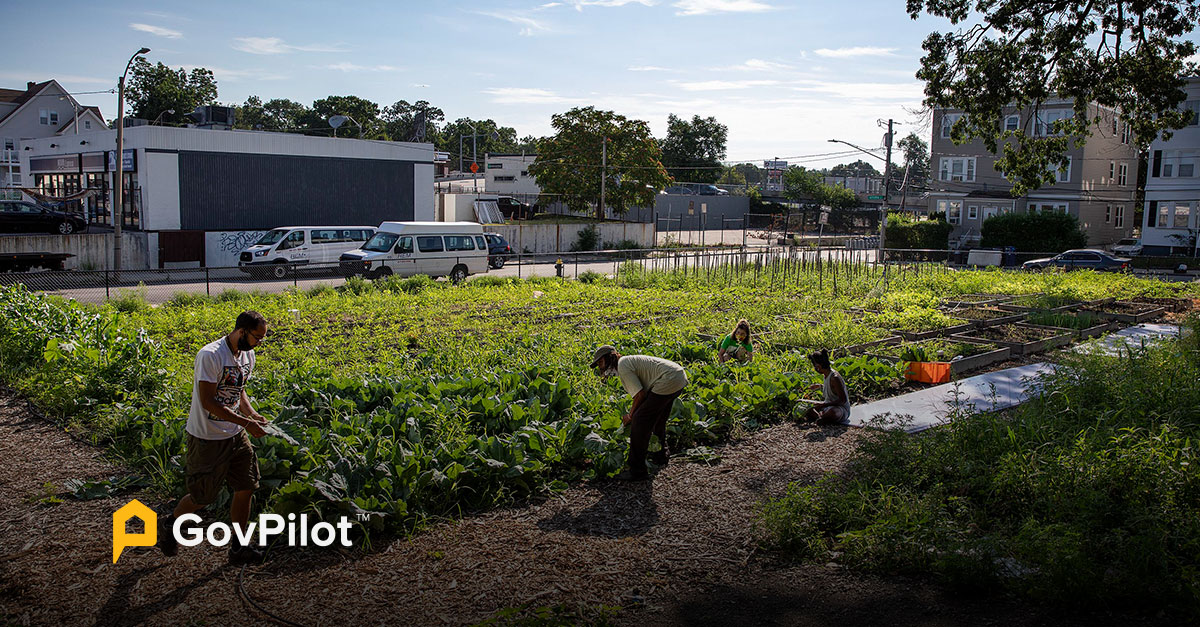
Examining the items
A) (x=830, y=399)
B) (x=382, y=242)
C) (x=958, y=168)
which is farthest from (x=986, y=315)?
(x=958, y=168)

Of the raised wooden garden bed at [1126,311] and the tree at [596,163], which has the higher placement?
the tree at [596,163]

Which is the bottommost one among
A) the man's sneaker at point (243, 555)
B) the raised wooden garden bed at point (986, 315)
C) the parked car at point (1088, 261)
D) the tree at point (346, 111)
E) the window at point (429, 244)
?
the man's sneaker at point (243, 555)

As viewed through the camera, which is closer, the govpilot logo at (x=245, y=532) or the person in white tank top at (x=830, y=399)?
the govpilot logo at (x=245, y=532)

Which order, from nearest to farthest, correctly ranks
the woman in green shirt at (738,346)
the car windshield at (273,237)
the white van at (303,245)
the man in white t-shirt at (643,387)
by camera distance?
the man in white t-shirt at (643,387) < the woman in green shirt at (738,346) < the white van at (303,245) < the car windshield at (273,237)

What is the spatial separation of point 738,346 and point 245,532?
753 centimetres

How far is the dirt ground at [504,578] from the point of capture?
526cm

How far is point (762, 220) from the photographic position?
3034 inches

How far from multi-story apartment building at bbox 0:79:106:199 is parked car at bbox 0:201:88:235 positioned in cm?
3531

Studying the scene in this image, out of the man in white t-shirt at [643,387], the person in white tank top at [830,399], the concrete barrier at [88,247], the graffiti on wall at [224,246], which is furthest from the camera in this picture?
the graffiti on wall at [224,246]

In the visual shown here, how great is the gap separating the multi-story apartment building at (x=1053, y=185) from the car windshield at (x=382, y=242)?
35652mm

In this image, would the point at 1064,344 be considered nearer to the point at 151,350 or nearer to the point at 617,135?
the point at 151,350

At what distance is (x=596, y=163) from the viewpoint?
50312 millimetres

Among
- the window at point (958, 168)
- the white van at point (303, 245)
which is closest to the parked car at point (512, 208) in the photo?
the white van at point (303, 245)

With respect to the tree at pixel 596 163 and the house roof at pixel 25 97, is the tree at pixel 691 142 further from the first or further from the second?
the house roof at pixel 25 97
